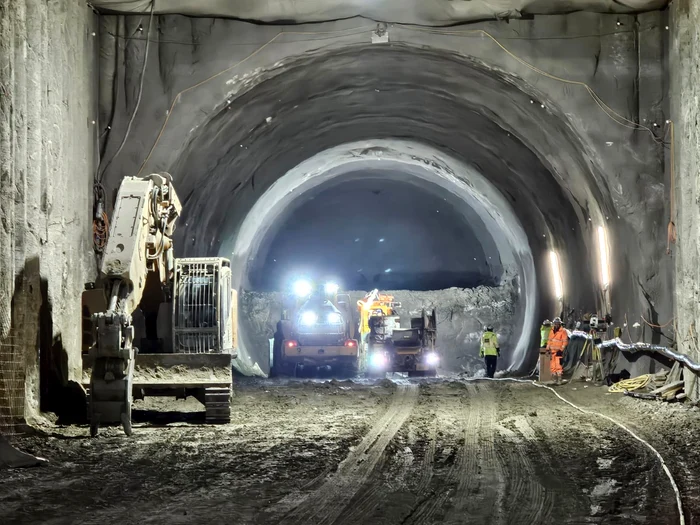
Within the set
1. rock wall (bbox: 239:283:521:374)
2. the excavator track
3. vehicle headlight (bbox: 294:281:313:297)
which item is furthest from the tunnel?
rock wall (bbox: 239:283:521:374)

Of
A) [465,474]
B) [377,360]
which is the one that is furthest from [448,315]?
[465,474]

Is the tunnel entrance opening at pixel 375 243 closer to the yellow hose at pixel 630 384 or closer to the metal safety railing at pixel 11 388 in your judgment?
the yellow hose at pixel 630 384

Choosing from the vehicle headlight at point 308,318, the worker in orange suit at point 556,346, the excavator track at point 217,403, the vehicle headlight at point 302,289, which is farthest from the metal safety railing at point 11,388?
the vehicle headlight at point 302,289

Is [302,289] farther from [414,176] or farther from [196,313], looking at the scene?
[196,313]

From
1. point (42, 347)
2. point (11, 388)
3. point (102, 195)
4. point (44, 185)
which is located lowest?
point (11, 388)

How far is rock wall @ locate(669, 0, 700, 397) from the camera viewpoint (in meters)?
11.5

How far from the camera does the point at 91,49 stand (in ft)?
42.4

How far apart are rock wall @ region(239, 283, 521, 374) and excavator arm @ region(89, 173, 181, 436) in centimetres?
1587

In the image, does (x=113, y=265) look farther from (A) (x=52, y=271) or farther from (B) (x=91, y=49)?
(B) (x=91, y=49)

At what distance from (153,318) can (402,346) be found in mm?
10530

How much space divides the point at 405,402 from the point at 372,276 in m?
16.3

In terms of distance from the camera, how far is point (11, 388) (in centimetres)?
977

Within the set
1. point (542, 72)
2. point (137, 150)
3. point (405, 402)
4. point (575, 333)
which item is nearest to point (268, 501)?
point (405, 402)

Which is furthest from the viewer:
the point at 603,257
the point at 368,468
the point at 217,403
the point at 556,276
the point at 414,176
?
the point at 414,176
